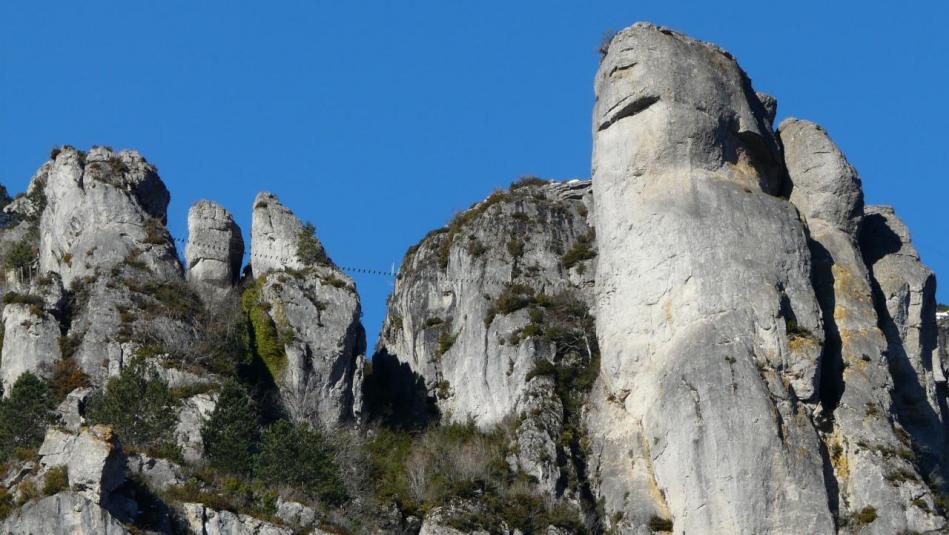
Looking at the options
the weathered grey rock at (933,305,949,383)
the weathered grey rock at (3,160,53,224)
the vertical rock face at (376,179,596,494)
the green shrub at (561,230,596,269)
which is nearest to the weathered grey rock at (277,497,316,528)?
the vertical rock face at (376,179,596,494)

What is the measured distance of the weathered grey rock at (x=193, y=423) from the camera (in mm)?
62156

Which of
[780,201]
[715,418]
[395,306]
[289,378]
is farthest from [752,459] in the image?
[395,306]

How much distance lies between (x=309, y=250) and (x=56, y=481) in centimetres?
1877

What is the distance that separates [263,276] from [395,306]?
6024 mm

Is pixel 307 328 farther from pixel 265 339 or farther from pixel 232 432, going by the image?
pixel 232 432

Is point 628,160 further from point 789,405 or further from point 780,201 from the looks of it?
point 789,405

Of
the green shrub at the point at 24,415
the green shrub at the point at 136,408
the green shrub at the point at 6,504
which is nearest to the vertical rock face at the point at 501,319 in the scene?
the green shrub at the point at 136,408

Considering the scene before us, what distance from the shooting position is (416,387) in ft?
238

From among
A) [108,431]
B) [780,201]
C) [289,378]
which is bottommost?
[108,431]

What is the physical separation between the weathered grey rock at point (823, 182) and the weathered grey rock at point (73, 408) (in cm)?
2127

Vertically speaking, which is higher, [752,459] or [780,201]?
[780,201]

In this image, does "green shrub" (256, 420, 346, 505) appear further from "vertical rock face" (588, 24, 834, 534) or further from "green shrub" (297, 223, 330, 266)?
"green shrub" (297, 223, 330, 266)

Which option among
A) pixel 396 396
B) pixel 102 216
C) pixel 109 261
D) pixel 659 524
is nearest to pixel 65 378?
pixel 109 261

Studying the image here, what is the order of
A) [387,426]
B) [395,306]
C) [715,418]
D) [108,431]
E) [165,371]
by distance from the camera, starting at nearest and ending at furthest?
[108,431], [715,418], [165,371], [387,426], [395,306]
